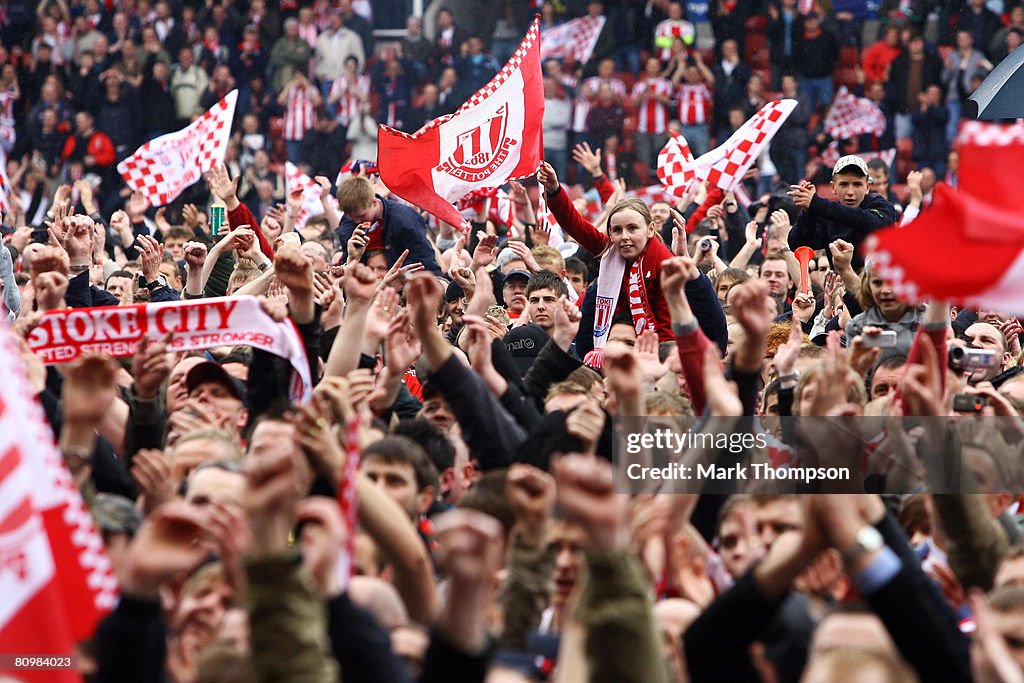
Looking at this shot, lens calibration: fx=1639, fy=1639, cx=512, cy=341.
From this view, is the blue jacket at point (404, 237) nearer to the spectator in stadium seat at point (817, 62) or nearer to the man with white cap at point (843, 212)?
the man with white cap at point (843, 212)

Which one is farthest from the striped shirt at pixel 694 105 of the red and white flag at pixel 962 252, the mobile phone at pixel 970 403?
the red and white flag at pixel 962 252

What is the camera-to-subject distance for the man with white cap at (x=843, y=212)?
9.75 m

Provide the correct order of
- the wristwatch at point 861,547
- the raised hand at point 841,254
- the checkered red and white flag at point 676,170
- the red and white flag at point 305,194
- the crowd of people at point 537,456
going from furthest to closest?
the red and white flag at point 305,194
the checkered red and white flag at point 676,170
the raised hand at point 841,254
the wristwatch at point 861,547
the crowd of people at point 537,456

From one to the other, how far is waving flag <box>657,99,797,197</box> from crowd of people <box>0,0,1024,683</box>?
195mm

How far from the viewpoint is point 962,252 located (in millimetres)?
4562

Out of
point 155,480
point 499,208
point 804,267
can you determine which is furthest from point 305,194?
point 155,480

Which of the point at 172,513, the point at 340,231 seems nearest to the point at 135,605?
the point at 172,513

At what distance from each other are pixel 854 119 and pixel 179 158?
31.3ft

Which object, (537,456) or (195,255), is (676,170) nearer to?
(195,255)

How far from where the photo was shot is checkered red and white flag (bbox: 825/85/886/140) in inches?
782

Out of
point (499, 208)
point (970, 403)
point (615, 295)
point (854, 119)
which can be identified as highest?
point (854, 119)

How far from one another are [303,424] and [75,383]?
2.90 ft

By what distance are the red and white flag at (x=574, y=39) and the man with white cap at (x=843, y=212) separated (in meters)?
11.9

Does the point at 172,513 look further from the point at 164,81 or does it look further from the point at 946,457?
the point at 164,81
